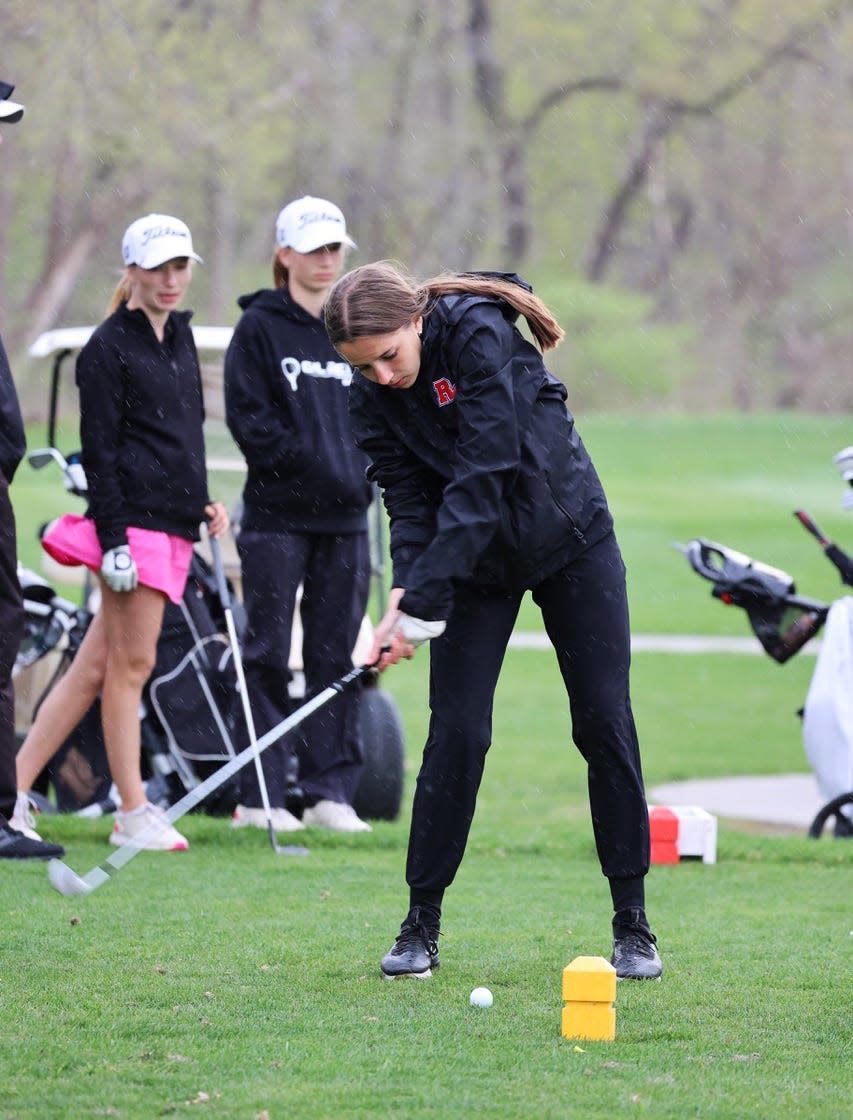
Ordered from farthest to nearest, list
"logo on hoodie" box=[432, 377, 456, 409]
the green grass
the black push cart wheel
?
1. the black push cart wheel
2. "logo on hoodie" box=[432, 377, 456, 409]
3. the green grass

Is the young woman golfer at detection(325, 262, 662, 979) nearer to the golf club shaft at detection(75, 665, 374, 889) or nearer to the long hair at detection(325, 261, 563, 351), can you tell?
the long hair at detection(325, 261, 563, 351)

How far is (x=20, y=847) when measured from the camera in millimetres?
6281

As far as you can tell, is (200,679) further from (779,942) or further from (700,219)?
(700,219)

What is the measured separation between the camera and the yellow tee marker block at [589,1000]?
410 centimetres

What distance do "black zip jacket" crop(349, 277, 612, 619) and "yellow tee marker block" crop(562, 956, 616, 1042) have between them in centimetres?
89

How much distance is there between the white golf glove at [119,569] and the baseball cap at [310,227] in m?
1.32

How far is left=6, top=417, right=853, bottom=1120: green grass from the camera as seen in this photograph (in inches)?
147

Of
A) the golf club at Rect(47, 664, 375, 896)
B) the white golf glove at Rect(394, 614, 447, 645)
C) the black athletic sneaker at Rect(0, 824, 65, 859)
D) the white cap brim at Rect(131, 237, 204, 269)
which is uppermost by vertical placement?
the white cap brim at Rect(131, 237, 204, 269)

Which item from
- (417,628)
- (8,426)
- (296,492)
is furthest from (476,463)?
(296,492)

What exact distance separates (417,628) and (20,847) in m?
2.27

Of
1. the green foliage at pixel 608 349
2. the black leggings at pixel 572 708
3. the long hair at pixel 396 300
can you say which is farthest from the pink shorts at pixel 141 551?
the green foliage at pixel 608 349

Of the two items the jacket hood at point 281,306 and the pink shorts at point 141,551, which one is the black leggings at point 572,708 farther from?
the jacket hood at point 281,306

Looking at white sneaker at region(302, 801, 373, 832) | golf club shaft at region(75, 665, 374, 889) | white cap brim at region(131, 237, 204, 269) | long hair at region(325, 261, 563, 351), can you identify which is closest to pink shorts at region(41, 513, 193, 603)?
white cap brim at region(131, 237, 204, 269)

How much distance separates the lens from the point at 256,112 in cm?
2970
